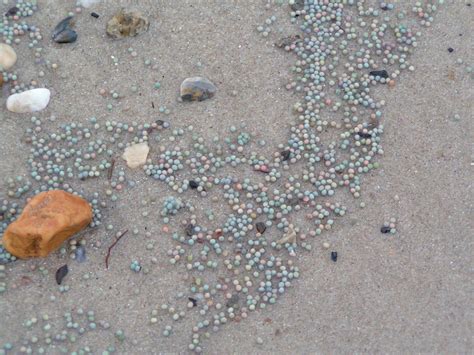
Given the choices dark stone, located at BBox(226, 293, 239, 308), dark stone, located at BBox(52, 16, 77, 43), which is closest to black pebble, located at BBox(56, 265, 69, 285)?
dark stone, located at BBox(226, 293, 239, 308)

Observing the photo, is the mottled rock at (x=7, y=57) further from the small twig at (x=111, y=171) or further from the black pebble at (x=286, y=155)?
the black pebble at (x=286, y=155)

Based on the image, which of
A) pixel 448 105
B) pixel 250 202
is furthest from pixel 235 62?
pixel 448 105

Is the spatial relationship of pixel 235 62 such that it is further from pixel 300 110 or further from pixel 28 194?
pixel 28 194

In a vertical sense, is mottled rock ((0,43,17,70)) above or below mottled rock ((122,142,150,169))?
above

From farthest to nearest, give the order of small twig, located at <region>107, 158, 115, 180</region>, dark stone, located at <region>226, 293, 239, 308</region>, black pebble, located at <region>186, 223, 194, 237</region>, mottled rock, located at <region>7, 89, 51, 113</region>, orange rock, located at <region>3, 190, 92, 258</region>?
mottled rock, located at <region>7, 89, 51, 113</region> < small twig, located at <region>107, 158, 115, 180</region> < black pebble, located at <region>186, 223, 194, 237</region> < dark stone, located at <region>226, 293, 239, 308</region> < orange rock, located at <region>3, 190, 92, 258</region>

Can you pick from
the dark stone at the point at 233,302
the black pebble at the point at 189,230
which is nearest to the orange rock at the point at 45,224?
the black pebble at the point at 189,230

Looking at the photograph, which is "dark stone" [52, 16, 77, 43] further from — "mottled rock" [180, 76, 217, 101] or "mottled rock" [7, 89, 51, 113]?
"mottled rock" [180, 76, 217, 101]
